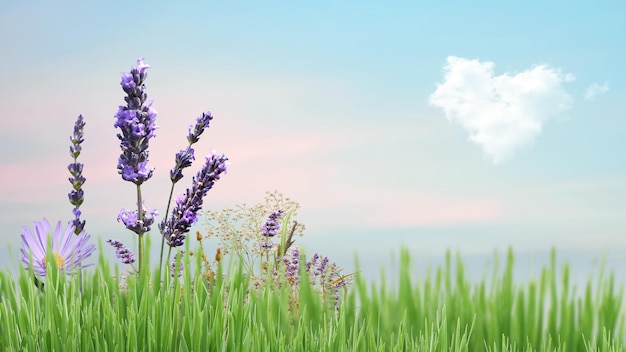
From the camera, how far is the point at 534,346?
450 cm

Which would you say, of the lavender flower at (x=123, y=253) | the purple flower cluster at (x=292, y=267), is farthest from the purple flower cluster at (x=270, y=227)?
the lavender flower at (x=123, y=253)

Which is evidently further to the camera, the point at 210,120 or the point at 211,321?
the point at 210,120

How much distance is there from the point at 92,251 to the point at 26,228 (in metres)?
0.40

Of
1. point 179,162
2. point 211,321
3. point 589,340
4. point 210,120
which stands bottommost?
point 589,340

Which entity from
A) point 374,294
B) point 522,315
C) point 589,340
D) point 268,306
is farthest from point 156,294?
point 589,340

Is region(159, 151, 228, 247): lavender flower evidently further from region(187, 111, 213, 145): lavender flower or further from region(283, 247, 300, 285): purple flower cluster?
region(283, 247, 300, 285): purple flower cluster

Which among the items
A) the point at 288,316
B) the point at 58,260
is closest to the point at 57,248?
the point at 58,260

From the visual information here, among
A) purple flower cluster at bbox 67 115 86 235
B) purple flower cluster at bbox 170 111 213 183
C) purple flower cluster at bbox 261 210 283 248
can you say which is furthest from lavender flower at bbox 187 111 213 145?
purple flower cluster at bbox 261 210 283 248

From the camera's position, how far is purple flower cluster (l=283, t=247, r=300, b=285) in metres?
5.08

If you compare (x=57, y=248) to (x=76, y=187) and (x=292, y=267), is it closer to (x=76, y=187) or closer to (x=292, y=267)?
(x=76, y=187)

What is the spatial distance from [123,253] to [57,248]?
0.39m

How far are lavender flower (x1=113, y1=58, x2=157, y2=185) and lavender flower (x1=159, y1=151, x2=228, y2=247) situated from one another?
0.25 meters

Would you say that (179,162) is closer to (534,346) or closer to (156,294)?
(156,294)

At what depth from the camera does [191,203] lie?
388 cm
